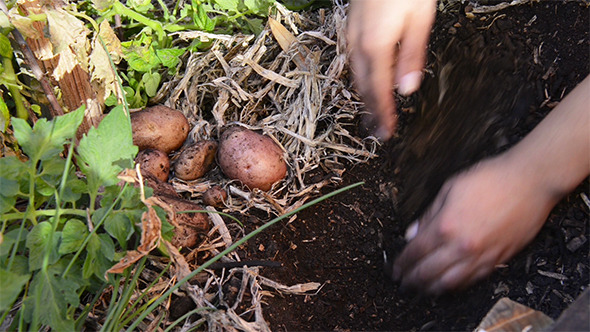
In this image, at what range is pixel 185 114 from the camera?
168 centimetres

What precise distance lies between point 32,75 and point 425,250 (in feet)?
3.48

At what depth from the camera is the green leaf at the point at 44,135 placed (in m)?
0.97

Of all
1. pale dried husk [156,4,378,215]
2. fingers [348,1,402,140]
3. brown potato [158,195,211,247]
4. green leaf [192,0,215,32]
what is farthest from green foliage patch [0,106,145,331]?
green leaf [192,0,215,32]

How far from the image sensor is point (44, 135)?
97cm

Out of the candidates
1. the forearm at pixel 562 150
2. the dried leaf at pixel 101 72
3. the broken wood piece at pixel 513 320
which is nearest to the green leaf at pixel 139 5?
the dried leaf at pixel 101 72

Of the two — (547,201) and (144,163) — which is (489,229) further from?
(144,163)

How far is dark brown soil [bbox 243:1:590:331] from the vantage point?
3.55 feet

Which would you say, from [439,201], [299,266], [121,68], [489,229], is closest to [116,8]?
[121,68]

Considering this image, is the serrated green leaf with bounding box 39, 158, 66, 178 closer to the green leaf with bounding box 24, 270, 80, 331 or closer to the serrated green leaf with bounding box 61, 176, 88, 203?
the serrated green leaf with bounding box 61, 176, 88, 203

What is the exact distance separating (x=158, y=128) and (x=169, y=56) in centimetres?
32

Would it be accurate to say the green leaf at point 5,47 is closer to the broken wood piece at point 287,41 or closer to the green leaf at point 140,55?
the green leaf at point 140,55

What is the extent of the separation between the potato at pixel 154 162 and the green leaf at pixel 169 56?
1.19 ft

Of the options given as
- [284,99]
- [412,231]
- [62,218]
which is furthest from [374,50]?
[62,218]

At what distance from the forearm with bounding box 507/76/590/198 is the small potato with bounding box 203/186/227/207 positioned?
0.75m
